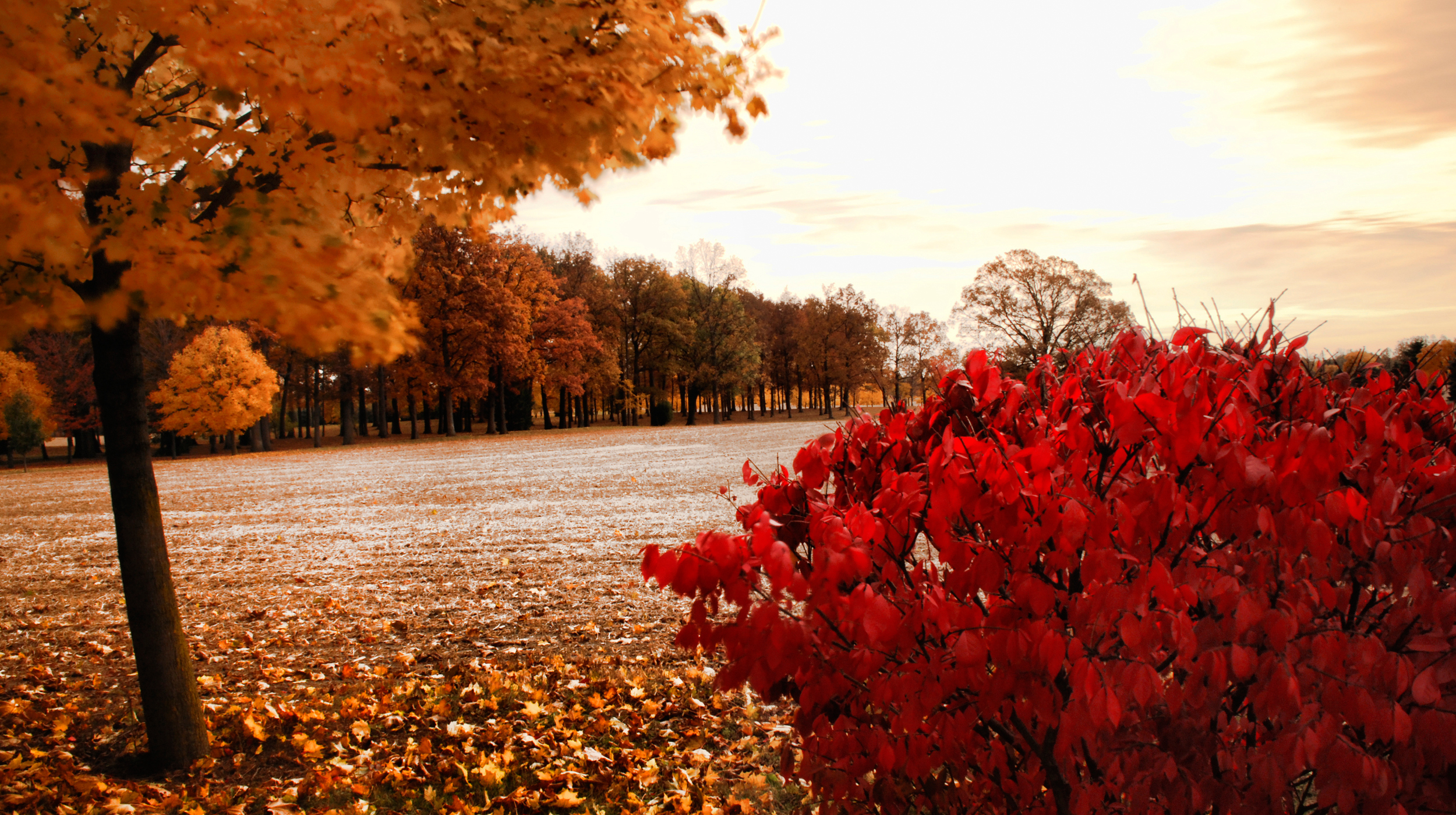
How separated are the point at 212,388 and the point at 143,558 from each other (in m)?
34.9

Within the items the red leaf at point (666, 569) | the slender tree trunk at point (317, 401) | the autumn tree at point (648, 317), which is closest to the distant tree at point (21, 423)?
the slender tree trunk at point (317, 401)

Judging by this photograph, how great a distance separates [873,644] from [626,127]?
284 cm

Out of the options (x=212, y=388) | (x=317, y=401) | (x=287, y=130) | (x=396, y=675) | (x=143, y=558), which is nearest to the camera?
(x=287, y=130)

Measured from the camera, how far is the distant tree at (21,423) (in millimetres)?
31188

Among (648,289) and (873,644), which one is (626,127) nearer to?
(873,644)

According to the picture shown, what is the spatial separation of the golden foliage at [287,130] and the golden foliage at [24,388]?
39027mm

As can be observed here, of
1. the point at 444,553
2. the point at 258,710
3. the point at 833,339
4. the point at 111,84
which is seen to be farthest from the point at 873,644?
the point at 833,339

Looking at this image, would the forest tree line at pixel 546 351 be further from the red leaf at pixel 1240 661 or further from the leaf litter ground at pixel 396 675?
the red leaf at pixel 1240 661

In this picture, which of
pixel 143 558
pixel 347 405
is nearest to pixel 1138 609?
pixel 143 558

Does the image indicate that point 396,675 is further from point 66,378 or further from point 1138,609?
point 66,378

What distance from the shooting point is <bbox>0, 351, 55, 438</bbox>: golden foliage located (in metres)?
32.5

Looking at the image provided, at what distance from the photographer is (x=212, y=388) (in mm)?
32625

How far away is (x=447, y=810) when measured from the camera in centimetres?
332

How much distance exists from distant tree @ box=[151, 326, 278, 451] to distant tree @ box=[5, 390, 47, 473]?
4.30m
